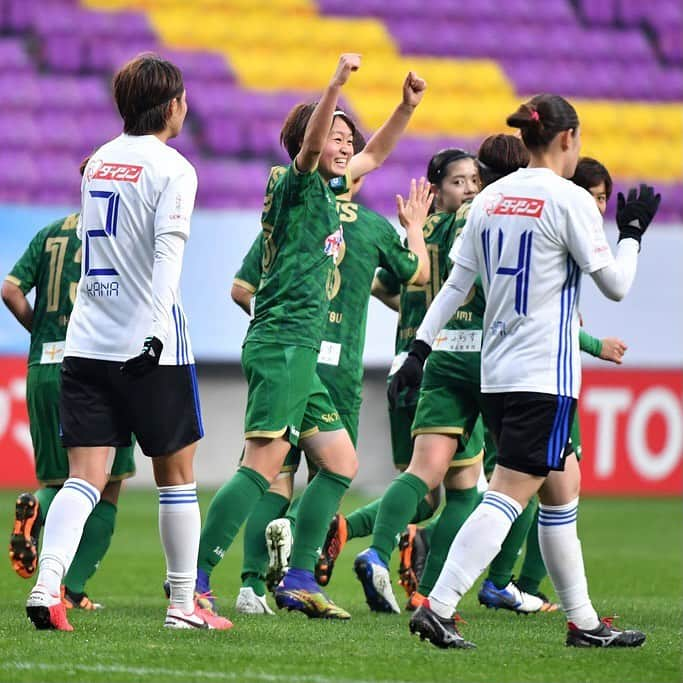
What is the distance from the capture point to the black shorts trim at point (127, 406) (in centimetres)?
506

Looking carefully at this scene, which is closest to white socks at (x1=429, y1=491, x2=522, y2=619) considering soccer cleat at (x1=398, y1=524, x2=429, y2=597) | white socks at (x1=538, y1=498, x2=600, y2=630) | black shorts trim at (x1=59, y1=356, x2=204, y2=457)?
white socks at (x1=538, y1=498, x2=600, y2=630)

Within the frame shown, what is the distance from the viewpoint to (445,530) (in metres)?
6.44

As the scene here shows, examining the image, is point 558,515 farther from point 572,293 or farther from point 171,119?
point 171,119

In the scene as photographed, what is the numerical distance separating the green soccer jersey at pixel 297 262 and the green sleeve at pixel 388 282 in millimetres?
1140

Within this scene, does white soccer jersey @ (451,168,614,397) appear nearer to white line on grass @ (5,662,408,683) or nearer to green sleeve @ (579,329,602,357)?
green sleeve @ (579,329,602,357)

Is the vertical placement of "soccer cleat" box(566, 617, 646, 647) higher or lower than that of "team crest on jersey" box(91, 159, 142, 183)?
lower

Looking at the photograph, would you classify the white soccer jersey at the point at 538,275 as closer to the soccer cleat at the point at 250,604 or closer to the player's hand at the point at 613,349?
the player's hand at the point at 613,349

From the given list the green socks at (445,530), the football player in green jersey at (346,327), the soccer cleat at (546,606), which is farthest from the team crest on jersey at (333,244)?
the soccer cleat at (546,606)

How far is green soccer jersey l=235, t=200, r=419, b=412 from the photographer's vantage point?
646 cm

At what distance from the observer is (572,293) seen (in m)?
4.80

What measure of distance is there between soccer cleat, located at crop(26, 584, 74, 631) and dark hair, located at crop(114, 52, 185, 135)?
1610mm

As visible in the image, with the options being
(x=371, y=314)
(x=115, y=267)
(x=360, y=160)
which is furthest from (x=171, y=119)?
(x=371, y=314)

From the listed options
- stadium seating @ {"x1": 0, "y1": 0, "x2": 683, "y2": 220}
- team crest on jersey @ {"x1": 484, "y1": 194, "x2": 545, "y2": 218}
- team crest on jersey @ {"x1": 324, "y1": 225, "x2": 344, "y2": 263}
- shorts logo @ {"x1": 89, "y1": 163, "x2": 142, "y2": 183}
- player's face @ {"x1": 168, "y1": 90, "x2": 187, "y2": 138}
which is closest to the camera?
team crest on jersey @ {"x1": 484, "y1": 194, "x2": 545, "y2": 218}

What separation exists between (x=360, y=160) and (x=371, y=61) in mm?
12321
